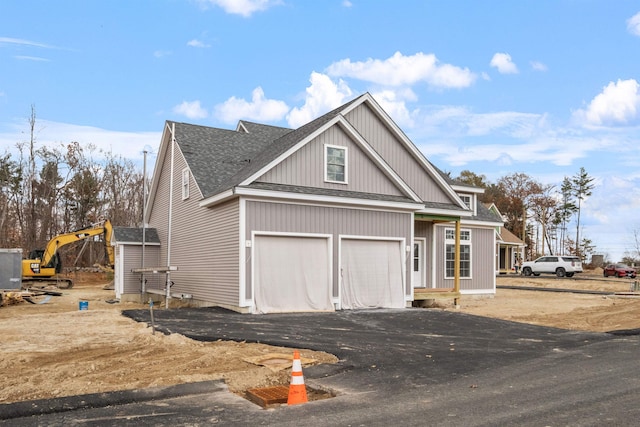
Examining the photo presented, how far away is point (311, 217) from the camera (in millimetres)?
17547

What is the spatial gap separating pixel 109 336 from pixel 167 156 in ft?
42.0

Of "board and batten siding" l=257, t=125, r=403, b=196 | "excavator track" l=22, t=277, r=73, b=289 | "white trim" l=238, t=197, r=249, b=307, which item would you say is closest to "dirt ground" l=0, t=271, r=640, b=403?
"white trim" l=238, t=197, r=249, b=307

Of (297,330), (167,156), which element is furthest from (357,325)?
(167,156)

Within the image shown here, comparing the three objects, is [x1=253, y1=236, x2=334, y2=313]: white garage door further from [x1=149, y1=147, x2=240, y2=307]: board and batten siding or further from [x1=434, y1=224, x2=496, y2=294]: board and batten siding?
[x1=434, y1=224, x2=496, y2=294]: board and batten siding

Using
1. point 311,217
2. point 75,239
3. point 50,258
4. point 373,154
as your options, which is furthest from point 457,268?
point 50,258

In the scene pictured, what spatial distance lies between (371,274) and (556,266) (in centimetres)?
3204

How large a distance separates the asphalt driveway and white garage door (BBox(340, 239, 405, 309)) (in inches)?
150

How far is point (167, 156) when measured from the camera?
933 inches

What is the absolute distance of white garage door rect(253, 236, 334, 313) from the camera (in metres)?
16.6

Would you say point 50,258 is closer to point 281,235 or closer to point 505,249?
point 281,235

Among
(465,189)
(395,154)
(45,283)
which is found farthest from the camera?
(45,283)

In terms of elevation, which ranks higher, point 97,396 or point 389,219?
point 389,219

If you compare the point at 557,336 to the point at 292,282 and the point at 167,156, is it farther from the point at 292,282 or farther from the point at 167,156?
the point at 167,156

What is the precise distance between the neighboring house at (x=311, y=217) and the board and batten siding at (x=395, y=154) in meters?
0.04
